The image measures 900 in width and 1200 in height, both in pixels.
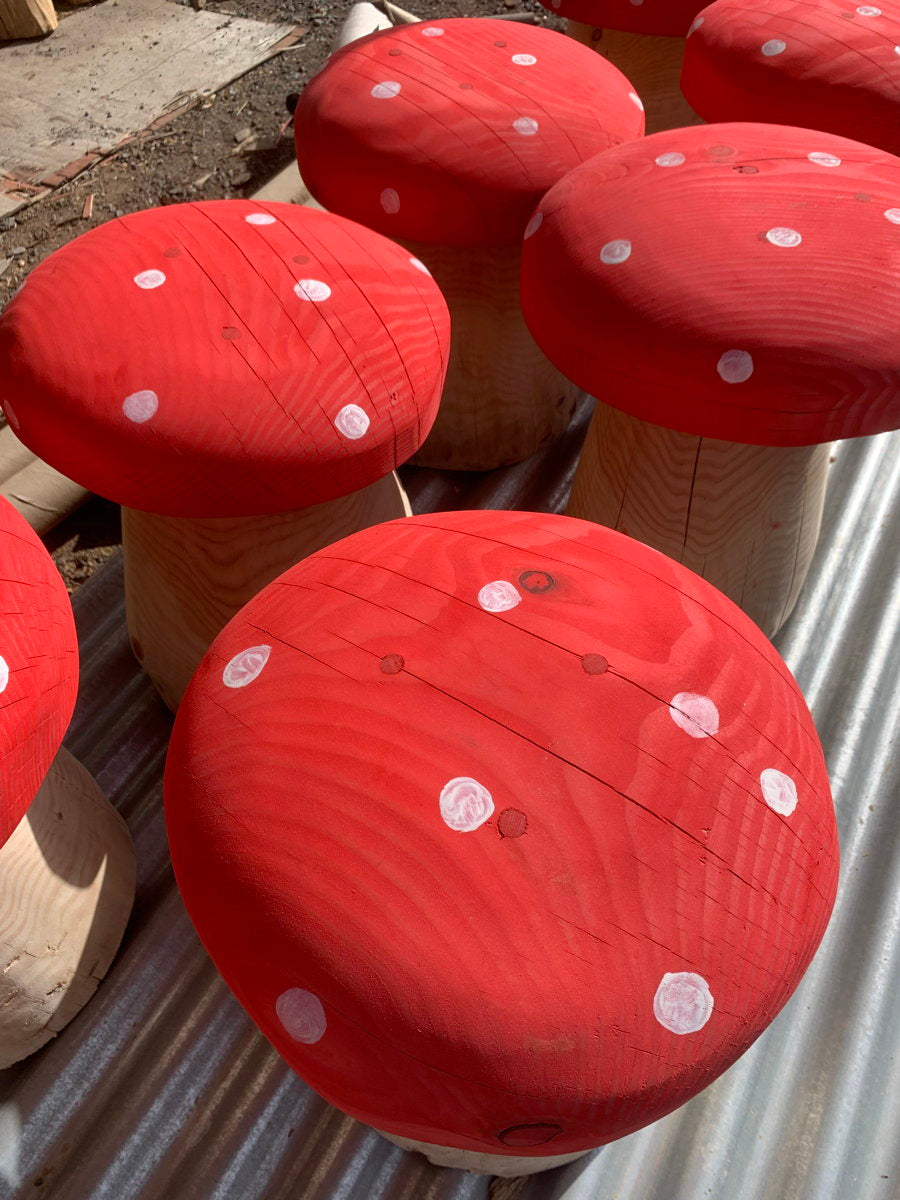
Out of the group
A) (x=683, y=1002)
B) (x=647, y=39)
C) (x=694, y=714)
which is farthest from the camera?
(x=647, y=39)

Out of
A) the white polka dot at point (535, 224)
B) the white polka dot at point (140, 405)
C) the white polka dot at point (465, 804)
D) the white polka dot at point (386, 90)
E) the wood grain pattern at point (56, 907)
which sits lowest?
the wood grain pattern at point (56, 907)

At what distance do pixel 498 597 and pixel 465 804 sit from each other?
0.21 metres

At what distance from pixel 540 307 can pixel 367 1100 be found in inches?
36.5

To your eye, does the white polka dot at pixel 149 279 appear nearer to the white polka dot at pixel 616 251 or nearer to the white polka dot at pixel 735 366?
the white polka dot at pixel 616 251

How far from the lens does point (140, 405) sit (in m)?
1.04

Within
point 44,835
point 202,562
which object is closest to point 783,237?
point 202,562

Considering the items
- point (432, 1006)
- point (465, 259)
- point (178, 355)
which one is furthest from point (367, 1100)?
point (465, 259)

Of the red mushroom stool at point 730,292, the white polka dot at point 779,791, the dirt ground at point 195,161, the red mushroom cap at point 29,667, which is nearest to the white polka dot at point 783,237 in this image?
the red mushroom stool at point 730,292

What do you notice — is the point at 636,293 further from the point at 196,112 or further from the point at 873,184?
the point at 196,112

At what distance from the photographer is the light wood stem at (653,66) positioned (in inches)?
87.1

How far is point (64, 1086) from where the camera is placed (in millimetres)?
1162

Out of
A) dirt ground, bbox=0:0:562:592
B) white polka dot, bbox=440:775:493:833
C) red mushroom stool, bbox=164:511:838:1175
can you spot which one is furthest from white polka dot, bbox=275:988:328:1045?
dirt ground, bbox=0:0:562:592

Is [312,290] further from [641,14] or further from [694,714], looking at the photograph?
[641,14]

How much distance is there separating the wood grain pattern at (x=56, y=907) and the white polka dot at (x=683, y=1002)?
2.44 ft
